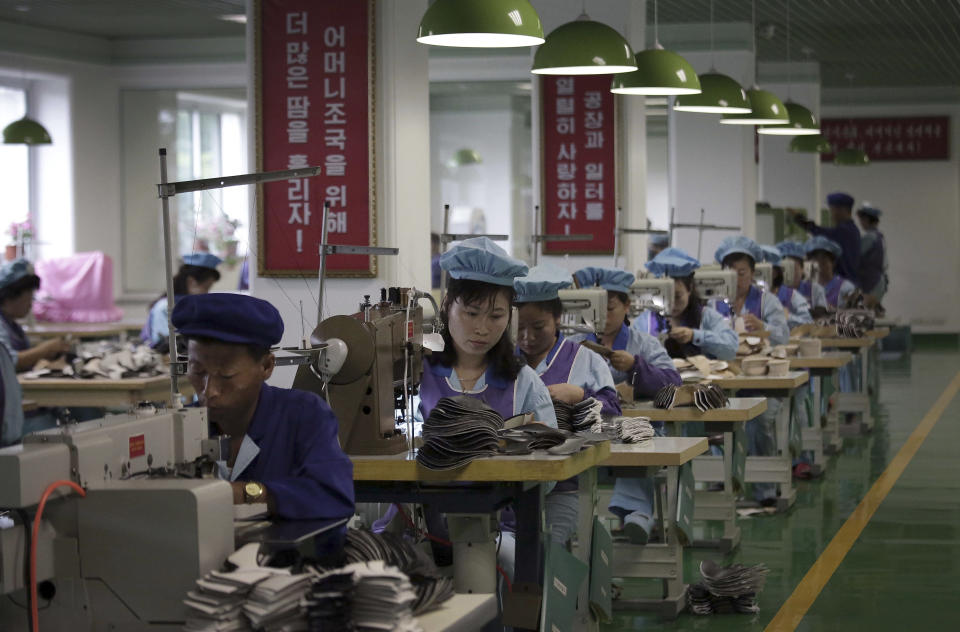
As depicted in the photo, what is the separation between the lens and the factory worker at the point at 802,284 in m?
11.2

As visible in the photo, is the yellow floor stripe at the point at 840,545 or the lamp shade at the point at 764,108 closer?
the yellow floor stripe at the point at 840,545

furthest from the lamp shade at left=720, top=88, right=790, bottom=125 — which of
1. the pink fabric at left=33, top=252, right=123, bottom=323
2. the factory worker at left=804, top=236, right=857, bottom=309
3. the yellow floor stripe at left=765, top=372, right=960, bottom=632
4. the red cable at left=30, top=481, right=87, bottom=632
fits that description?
the red cable at left=30, top=481, right=87, bottom=632

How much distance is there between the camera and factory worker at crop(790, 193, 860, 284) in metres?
13.8

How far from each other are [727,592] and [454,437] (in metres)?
2.02

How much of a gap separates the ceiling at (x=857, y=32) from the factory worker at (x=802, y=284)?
219 cm

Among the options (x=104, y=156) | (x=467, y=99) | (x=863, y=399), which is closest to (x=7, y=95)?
(x=104, y=156)

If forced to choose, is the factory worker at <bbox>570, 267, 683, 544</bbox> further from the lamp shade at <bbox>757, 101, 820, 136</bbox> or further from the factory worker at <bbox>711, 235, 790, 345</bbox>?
the lamp shade at <bbox>757, 101, 820, 136</bbox>

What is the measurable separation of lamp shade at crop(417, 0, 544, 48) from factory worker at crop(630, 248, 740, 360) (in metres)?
2.60

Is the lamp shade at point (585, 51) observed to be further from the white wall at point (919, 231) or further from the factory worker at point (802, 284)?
the white wall at point (919, 231)

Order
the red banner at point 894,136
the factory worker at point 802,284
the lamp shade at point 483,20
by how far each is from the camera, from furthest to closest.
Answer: the red banner at point 894,136 < the factory worker at point 802,284 < the lamp shade at point 483,20

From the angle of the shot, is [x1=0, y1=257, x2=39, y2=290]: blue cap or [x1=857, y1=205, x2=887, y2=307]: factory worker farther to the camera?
[x1=857, y1=205, x2=887, y2=307]: factory worker

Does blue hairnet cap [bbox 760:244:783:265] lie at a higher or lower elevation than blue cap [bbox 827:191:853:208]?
lower

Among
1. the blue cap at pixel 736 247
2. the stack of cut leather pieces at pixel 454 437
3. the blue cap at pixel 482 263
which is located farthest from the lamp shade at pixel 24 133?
the stack of cut leather pieces at pixel 454 437

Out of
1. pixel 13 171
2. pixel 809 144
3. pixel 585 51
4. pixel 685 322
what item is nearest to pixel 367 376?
pixel 585 51
